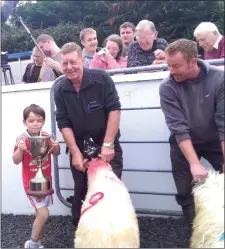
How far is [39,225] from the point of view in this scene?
4289 millimetres

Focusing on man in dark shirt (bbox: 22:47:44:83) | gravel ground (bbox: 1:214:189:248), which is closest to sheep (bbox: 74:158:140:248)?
gravel ground (bbox: 1:214:189:248)

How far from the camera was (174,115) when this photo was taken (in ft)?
12.0

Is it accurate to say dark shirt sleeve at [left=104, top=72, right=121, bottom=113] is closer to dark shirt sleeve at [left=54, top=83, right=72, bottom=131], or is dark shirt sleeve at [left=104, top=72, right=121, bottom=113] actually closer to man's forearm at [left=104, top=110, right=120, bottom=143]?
man's forearm at [left=104, top=110, right=120, bottom=143]

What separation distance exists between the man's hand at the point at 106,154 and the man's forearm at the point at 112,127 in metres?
0.08

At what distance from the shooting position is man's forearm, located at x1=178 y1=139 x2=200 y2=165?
3541 mm

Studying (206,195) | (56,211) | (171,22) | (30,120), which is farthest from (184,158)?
(171,22)

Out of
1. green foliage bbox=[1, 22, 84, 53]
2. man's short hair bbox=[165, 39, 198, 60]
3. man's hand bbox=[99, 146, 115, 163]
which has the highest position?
green foliage bbox=[1, 22, 84, 53]

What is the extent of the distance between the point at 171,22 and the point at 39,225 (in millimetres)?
21439

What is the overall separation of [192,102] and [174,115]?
0.18m

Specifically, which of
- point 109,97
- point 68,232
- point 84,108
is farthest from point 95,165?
point 68,232

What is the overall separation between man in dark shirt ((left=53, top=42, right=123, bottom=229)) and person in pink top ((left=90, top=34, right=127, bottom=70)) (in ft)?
4.60

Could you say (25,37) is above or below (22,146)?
above

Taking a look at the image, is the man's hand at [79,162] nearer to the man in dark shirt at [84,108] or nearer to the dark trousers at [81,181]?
the man in dark shirt at [84,108]

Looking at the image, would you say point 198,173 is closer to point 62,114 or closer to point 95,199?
point 95,199
